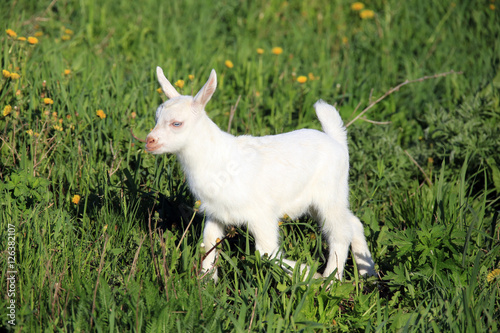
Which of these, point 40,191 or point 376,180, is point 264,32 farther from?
point 40,191

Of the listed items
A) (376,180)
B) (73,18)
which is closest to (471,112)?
(376,180)

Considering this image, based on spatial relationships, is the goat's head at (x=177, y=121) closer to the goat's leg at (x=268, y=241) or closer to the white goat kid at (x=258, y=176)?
the white goat kid at (x=258, y=176)

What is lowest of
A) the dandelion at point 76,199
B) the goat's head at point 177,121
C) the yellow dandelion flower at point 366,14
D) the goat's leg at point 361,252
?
the goat's leg at point 361,252

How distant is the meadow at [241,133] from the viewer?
2.72 metres

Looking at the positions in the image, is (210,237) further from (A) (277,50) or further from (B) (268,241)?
(A) (277,50)

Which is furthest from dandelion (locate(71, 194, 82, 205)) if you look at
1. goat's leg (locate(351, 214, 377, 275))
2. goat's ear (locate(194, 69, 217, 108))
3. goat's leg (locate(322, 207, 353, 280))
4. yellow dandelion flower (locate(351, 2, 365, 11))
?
yellow dandelion flower (locate(351, 2, 365, 11))

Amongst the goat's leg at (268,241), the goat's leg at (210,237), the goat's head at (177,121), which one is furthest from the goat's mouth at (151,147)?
the goat's leg at (268,241)

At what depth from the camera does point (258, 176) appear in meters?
3.04

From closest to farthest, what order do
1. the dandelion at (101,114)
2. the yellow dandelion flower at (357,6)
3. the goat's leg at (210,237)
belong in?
1. the goat's leg at (210,237)
2. the dandelion at (101,114)
3. the yellow dandelion flower at (357,6)

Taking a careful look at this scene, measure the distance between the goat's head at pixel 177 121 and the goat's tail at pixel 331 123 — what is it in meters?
1.02

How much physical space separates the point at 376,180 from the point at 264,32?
2.93 m

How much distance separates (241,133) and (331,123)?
1.26m

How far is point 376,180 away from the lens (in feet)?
14.1

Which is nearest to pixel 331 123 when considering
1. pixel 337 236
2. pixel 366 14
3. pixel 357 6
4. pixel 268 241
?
pixel 337 236
